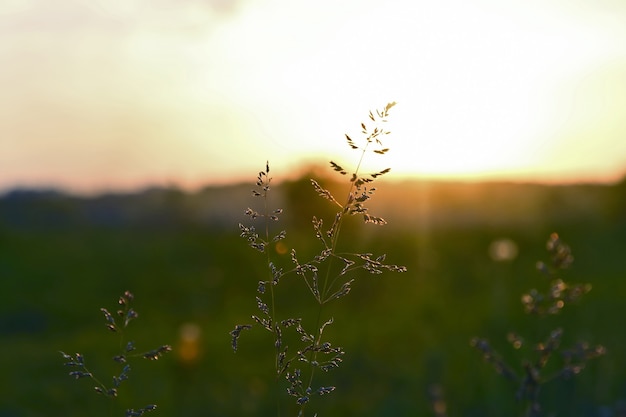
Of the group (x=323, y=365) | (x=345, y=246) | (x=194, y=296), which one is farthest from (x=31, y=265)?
(x=323, y=365)

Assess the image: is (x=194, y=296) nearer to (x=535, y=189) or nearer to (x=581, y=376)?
(x=581, y=376)

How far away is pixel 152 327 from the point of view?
13344 millimetres

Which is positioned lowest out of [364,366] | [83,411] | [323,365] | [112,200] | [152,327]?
[112,200]

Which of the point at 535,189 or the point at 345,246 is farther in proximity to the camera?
the point at 535,189

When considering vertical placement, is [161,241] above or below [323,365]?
below

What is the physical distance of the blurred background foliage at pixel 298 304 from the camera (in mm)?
6098

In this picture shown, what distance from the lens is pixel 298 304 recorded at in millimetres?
14953

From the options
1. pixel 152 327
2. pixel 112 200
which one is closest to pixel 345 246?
pixel 152 327

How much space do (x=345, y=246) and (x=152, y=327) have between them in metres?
5.21

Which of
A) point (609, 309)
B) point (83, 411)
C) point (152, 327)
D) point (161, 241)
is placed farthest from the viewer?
point (161, 241)

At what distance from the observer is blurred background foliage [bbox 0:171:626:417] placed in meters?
6.10

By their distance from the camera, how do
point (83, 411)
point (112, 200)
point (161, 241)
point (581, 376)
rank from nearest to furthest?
point (581, 376)
point (83, 411)
point (161, 241)
point (112, 200)

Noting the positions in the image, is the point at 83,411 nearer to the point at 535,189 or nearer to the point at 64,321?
the point at 64,321

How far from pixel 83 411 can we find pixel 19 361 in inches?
154
